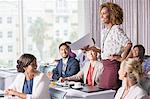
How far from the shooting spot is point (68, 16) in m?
6.34

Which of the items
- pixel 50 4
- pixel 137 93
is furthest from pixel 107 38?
pixel 50 4

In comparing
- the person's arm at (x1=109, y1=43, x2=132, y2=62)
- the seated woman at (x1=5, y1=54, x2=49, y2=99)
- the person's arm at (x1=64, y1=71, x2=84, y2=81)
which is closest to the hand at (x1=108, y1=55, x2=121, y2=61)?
the person's arm at (x1=109, y1=43, x2=132, y2=62)

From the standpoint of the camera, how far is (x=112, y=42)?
3.02 metres

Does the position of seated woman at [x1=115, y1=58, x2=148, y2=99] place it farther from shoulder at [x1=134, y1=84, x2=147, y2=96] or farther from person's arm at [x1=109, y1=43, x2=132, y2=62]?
person's arm at [x1=109, y1=43, x2=132, y2=62]

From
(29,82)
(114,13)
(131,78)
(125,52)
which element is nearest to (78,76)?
(29,82)

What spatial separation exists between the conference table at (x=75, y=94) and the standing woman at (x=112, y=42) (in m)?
0.15

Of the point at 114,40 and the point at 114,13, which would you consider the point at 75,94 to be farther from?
the point at 114,13

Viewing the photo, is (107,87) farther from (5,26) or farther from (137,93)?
(5,26)

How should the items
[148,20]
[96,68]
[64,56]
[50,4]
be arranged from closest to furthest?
[96,68] → [64,56] → [148,20] → [50,4]

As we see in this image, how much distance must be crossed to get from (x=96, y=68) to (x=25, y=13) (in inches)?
117

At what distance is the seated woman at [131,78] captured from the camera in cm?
248

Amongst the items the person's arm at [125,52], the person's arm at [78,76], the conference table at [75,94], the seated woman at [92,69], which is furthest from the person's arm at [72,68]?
the person's arm at [125,52]

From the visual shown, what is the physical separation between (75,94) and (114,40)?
25.2 inches

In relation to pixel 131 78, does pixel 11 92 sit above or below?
below
